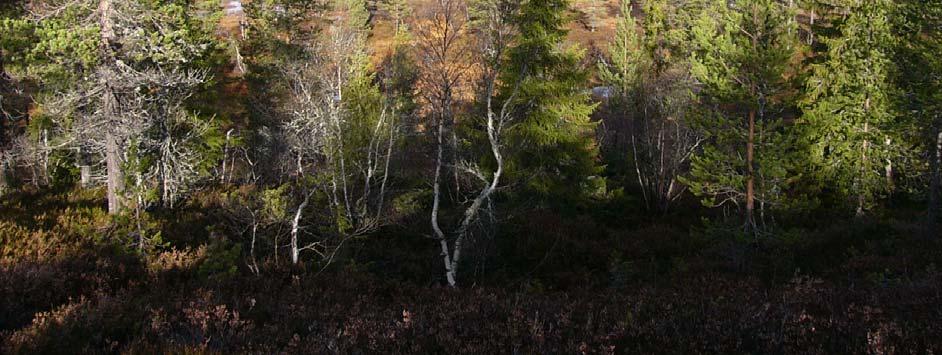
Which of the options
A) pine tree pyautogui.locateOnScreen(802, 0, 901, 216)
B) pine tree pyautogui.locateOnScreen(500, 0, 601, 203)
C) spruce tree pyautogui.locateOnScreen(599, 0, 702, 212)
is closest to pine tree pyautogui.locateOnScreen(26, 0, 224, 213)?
pine tree pyautogui.locateOnScreen(500, 0, 601, 203)

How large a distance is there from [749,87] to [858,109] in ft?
26.2

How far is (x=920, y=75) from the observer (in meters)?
16.4

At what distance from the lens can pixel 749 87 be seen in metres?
14.8

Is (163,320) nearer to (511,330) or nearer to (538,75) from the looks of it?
(511,330)

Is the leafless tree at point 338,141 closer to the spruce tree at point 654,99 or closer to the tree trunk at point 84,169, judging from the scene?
the tree trunk at point 84,169

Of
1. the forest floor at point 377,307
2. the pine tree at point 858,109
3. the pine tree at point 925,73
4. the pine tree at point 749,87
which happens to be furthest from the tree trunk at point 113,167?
the pine tree at point 858,109

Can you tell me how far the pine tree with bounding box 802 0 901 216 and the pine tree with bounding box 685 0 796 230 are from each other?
634cm

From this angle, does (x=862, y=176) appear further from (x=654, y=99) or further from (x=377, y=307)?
(x=377, y=307)

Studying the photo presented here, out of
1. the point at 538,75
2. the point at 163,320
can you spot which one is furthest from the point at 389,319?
the point at 538,75

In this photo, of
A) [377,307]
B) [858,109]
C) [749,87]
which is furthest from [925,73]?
[377,307]

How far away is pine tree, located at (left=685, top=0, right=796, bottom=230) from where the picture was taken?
14.3 metres

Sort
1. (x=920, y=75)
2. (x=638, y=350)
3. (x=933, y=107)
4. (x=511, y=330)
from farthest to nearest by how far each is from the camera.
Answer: (x=920, y=75) < (x=933, y=107) < (x=511, y=330) < (x=638, y=350)

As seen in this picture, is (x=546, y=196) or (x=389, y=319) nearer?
(x=389, y=319)

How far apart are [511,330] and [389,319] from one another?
164 centimetres
